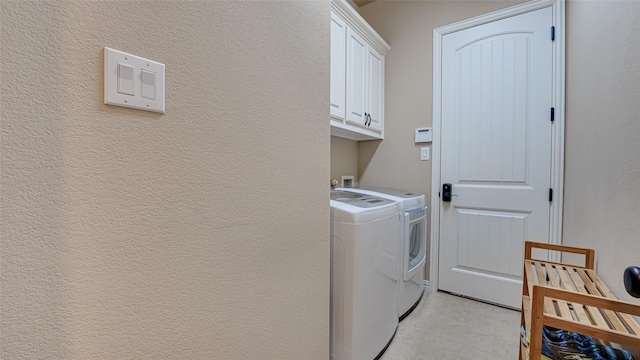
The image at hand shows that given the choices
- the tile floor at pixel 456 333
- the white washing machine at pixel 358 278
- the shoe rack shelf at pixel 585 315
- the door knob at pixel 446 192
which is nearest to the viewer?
the shoe rack shelf at pixel 585 315

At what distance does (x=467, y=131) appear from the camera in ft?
7.48

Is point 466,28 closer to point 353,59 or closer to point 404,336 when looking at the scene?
point 353,59

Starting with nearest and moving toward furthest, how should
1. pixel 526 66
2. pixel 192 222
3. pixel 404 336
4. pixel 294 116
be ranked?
pixel 192 222 < pixel 294 116 < pixel 404 336 < pixel 526 66

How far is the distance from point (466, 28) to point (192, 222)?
101 inches

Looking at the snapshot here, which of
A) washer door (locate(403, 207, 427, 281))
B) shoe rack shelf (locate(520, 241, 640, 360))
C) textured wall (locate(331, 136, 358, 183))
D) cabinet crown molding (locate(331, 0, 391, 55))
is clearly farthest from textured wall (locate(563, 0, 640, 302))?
textured wall (locate(331, 136, 358, 183))

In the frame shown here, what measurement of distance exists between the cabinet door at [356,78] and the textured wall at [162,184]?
1.02 metres

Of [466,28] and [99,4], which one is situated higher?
[466,28]

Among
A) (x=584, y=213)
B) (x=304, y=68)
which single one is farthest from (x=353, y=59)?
(x=584, y=213)

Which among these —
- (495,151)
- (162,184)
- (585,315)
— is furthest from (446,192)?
(162,184)

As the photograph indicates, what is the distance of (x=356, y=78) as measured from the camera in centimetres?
216

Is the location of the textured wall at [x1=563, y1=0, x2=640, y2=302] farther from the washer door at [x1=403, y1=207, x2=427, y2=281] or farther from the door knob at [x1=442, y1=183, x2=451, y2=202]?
the washer door at [x1=403, y1=207, x2=427, y2=281]

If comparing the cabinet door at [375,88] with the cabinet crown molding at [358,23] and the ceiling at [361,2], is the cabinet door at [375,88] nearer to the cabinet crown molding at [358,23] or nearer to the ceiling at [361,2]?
the cabinet crown molding at [358,23]

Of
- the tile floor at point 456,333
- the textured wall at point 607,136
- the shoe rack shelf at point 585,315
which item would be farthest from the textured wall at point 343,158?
the shoe rack shelf at point 585,315

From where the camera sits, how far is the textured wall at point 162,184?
18.8 inches
